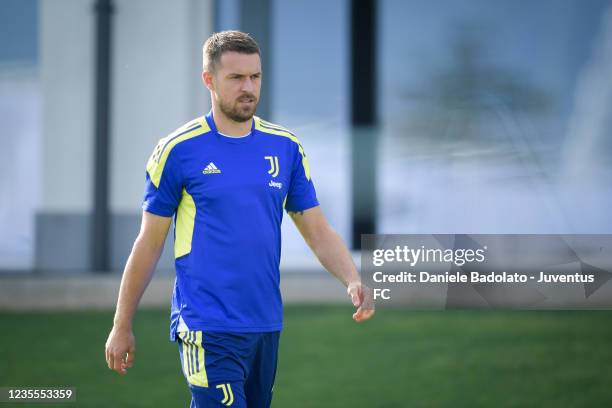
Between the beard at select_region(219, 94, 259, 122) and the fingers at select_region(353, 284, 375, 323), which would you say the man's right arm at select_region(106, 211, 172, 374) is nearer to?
the beard at select_region(219, 94, 259, 122)

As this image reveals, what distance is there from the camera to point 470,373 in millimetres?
6992

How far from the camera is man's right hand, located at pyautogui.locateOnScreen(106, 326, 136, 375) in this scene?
11.5 feet

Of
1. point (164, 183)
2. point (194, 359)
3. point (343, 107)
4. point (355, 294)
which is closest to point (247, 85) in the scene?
point (164, 183)

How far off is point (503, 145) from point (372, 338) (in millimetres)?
3546

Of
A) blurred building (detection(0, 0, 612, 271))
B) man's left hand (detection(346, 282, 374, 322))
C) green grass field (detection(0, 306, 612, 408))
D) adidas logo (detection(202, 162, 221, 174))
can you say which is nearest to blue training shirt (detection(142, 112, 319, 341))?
adidas logo (detection(202, 162, 221, 174))

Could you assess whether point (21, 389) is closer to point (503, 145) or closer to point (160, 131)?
point (160, 131)

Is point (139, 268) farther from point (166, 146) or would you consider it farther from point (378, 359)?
point (378, 359)

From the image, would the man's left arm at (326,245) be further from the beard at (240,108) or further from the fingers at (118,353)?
the fingers at (118,353)

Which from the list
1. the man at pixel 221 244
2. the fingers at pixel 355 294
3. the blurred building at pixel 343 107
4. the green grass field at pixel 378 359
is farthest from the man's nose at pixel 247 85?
the blurred building at pixel 343 107

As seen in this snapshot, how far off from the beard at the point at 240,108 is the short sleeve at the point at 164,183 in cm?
24

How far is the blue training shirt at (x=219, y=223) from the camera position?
352 cm

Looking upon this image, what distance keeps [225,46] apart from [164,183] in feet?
1.78

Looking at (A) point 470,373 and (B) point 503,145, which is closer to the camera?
(A) point 470,373

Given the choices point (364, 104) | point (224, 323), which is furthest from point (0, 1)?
point (224, 323)
